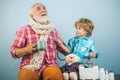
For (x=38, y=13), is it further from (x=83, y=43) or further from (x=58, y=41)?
(x=83, y=43)

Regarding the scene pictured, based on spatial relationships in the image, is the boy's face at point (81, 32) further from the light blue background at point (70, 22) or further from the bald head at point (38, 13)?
the bald head at point (38, 13)

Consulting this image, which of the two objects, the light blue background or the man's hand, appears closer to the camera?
the man's hand

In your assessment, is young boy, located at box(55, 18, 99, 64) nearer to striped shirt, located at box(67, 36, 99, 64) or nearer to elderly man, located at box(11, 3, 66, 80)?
striped shirt, located at box(67, 36, 99, 64)

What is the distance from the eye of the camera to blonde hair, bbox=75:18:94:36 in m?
2.10

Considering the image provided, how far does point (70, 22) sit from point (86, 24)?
18 centimetres

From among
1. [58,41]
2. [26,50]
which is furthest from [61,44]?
[26,50]

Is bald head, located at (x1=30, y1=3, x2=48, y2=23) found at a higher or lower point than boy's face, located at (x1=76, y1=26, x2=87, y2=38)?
higher

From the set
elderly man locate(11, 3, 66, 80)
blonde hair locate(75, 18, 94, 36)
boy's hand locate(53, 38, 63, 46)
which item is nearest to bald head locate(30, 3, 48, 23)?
elderly man locate(11, 3, 66, 80)

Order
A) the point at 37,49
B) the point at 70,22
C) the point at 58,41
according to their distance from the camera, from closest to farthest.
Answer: the point at 37,49 < the point at 58,41 < the point at 70,22

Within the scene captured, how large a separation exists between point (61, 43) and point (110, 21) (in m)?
0.46

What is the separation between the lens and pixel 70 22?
2.24m

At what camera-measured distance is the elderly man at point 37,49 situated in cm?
189

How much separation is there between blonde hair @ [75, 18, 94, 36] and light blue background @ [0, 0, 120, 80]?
0.11 m

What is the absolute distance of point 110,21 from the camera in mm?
2242
